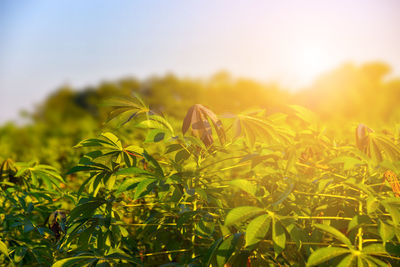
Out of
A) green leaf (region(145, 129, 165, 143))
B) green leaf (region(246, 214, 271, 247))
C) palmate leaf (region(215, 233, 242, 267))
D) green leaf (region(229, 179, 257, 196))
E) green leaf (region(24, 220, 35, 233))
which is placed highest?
green leaf (region(145, 129, 165, 143))

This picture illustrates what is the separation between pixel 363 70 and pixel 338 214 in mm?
48935

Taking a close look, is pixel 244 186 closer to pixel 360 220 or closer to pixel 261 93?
pixel 360 220

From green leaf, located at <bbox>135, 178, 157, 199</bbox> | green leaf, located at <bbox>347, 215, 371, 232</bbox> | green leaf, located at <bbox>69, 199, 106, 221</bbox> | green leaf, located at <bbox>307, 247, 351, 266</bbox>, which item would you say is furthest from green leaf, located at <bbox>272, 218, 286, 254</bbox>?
green leaf, located at <bbox>69, 199, 106, 221</bbox>

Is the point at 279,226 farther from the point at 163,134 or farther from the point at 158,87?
the point at 158,87

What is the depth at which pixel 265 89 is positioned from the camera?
121 feet

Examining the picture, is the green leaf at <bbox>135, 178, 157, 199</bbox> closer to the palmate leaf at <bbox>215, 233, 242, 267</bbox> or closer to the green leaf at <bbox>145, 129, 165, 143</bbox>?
the green leaf at <bbox>145, 129, 165, 143</bbox>

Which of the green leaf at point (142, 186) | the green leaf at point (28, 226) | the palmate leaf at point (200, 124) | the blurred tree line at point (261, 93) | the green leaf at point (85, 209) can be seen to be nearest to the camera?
the green leaf at point (142, 186)

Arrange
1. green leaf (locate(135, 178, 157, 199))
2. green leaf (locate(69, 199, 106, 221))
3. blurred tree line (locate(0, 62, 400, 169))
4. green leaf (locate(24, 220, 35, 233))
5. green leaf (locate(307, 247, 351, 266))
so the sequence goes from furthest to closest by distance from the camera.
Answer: blurred tree line (locate(0, 62, 400, 169)) → green leaf (locate(24, 220, 35, 233)) → green leaf (locate(69, 199, 106, 221)) → green leaf (locate(135, 178, 157, 199)) → green leaf (locate(307, 247, 351, 266))

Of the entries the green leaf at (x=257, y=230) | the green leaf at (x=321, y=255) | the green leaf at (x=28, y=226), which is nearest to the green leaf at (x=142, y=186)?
the green leaf at (x=257, y=230)

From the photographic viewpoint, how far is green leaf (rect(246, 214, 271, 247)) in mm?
1357

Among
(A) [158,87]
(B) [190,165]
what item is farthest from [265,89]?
(B) [190,165]

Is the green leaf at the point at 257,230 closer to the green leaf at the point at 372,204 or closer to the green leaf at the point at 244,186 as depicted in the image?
the green leaf at the point at 244,186

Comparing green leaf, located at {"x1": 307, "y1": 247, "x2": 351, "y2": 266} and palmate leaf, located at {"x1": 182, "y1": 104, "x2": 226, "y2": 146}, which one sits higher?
palmate leaf, located at {"x1": 182, "y1": 104, "x2": 226, "y2": 146}

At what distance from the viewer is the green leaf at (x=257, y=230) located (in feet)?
4.45
